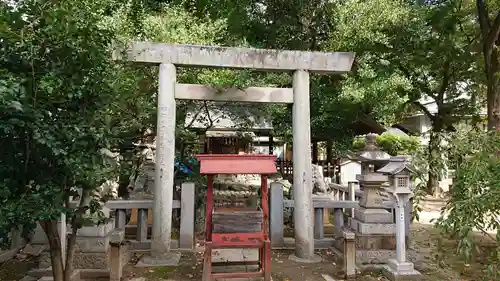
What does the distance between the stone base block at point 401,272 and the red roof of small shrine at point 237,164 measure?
100 inches

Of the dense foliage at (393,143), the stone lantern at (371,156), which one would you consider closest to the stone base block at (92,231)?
the stone lantern at (371,156)

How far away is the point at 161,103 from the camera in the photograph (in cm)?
634

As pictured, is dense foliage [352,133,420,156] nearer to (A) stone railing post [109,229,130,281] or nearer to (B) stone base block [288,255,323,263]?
(B) stone base block [288,255,323,263]

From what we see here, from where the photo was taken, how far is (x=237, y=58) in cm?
641

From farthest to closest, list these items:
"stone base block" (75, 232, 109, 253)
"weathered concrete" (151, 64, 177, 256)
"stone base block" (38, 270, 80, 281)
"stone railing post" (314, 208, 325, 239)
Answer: "stone railing post" (314, 208, 325, 239) < "weathered concrete" (151, 64, 177, 256) < "stone base block" (75, 232, 109, 253) < "stone base block" (38, 270, 80, 281)

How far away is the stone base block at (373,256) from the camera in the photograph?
5.95m

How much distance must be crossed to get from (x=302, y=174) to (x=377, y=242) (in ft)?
5.90

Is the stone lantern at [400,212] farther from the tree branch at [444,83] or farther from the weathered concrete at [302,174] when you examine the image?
the tree branch at [444,83]

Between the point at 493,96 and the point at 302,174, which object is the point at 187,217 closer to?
the point at 302,174

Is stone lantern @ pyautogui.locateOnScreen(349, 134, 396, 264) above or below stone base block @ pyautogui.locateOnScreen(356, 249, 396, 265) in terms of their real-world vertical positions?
above

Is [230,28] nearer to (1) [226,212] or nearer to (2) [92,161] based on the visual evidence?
(1) [226,212]

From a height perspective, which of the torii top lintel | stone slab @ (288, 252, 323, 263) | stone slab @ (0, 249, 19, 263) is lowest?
stone slab @ (288, 252, 323, 263)

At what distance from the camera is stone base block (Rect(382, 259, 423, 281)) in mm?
5223

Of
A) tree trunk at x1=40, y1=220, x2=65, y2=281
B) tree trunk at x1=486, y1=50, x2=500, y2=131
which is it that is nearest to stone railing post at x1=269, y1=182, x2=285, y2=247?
tree trunk at x1=40, y1=220, x2=65, y2=281
